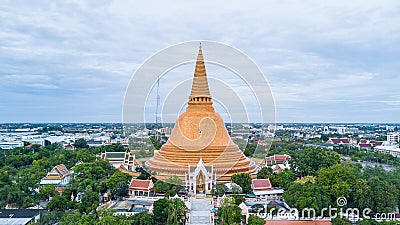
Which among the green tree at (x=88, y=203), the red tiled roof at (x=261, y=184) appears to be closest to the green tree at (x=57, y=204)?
the green tree at (x=88, y=203)

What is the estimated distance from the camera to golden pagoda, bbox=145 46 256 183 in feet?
81.7

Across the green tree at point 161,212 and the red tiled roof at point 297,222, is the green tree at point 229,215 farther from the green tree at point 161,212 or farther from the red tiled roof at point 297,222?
the green tree at point 161,212

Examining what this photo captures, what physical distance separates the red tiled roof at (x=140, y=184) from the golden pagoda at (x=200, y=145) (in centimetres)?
256

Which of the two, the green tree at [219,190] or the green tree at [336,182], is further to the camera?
the green tree at [219,190]

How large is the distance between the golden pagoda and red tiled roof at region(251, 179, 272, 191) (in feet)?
8.84

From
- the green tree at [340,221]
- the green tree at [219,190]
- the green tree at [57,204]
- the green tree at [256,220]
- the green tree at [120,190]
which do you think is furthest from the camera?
the green tree at [120,190]

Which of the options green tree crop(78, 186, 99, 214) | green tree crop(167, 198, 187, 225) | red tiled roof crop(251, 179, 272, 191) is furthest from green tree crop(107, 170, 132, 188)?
red tiled roof crop(251, 179, 272, 191)

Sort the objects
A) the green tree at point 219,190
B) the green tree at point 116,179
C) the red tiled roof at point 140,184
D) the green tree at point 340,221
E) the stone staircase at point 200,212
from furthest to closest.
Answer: the green tree at point 116,179
the red tiled roof at point 140,184
the green tree at point 219,190
the stone staircase at point 200,212
the green tree at point 340,221

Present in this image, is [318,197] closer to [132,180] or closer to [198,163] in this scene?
[198,163]

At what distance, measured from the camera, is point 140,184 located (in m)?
22.3

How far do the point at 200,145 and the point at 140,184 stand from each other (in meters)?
5.64

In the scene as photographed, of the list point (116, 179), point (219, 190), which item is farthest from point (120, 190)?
point (219, 190)

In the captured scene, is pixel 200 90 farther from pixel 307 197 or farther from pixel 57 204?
pixel 57 204

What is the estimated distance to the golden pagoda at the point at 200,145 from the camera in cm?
2491
